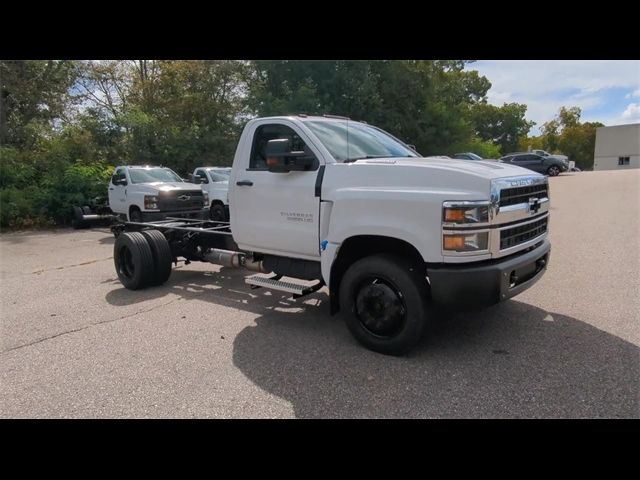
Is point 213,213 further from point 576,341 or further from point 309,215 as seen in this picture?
point 576,341

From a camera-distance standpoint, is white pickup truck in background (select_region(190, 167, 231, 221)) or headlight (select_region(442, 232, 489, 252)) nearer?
headlight (select_region(442, 232, 489, 252))

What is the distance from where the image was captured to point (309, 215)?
185 inches

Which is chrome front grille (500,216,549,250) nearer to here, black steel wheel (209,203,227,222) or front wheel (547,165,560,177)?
black steel wheel (209,203,227,222)

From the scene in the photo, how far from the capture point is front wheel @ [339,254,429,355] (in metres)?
3.91

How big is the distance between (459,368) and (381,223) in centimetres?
143

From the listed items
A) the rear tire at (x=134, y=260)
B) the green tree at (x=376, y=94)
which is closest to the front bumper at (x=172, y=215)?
the rear tire at (x=134, y=260)

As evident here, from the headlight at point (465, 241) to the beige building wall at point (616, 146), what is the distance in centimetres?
7667

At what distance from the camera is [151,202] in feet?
38.1

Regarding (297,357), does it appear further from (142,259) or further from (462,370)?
(142,259)

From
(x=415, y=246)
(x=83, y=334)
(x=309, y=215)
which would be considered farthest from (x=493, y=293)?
(x=83, y=334)

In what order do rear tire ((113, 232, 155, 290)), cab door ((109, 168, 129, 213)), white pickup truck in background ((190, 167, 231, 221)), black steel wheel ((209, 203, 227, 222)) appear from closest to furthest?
rear tire ((113, 232, 155, 290)) → cab door ((109, 168, 129, 213)) → black steel wheel ((209, 203, 227, 222)) → white pickup truck in background ((190, 167, 231, 221))

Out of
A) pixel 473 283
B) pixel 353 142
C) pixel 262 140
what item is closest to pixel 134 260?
pixel 262 140

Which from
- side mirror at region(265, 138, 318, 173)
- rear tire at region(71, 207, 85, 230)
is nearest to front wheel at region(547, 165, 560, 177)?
rear tire at region(71, 207, 85, 230)

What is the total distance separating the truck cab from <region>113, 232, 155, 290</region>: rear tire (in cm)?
338
